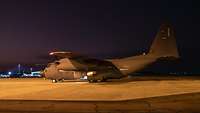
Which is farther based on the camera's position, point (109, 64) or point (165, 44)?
point (165, 44)

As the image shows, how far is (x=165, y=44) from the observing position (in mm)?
49906

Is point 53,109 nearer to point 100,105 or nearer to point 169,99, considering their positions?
point 100,105

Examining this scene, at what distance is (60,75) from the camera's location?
166ft

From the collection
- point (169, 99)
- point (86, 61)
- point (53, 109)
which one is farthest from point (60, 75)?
point (53, 109)

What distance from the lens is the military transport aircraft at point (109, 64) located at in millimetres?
47938

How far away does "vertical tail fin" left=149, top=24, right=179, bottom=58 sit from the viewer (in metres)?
49.6

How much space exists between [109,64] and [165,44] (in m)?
7.93

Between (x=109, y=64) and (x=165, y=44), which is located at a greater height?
(x=165, y=44)

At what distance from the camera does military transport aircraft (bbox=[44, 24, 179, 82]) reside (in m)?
47.9

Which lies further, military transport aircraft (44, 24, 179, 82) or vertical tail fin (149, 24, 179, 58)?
vertical tail fin (149, 24, 179, 58)

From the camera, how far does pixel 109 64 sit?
48156 mm

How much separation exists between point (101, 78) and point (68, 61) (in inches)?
185

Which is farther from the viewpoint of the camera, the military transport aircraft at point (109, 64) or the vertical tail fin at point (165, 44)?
the vertical tail fin at point (165, 44)

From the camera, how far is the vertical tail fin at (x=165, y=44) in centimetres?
4956
